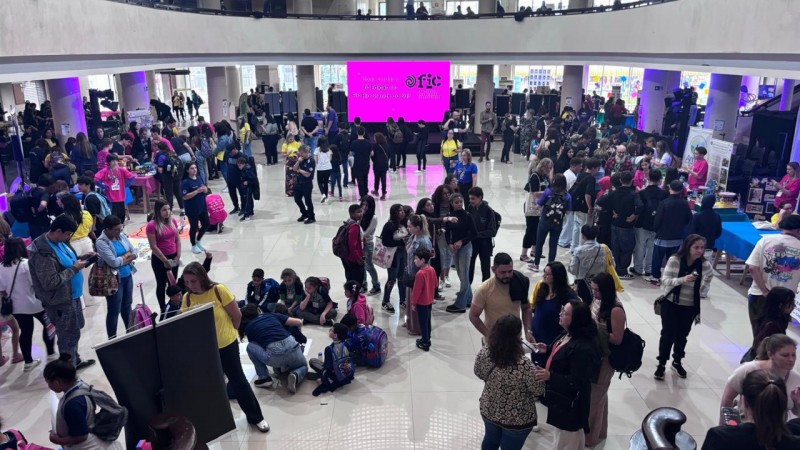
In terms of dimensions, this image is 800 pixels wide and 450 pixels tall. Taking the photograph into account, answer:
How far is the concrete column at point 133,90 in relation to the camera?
16.7 m

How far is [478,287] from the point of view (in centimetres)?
696

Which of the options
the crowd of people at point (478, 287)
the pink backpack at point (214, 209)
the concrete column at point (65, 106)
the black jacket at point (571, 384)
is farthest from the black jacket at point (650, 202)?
the concrete column at point (65, 106)

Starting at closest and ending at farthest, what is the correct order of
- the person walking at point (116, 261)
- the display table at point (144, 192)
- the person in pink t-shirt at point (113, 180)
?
the person walking at point (116, 261), the person in pink t-shirt at point (113, 180), the display table at point (144, 192)

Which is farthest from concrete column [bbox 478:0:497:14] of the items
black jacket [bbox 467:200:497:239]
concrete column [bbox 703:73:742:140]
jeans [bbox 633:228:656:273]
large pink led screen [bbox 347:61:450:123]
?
black jacket [bbox 467:200:497:239]

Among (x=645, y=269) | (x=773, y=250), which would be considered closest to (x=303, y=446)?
(x=773, y=250)

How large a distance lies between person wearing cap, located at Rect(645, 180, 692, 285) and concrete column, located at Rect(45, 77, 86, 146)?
45.7 feet

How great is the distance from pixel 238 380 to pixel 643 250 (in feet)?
21.5

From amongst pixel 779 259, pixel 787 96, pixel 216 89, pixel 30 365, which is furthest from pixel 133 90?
pixel 787 96

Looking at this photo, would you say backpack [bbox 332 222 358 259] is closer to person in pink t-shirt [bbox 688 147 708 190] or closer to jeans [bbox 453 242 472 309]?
jeans [bbox 453 242 472 309]

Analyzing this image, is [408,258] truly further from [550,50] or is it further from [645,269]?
[550,50]

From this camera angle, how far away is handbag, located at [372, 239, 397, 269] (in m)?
7.60

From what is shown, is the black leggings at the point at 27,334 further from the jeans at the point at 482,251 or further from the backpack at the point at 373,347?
the jeans at the point at 482,251

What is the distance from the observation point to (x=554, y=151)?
43.3 feet

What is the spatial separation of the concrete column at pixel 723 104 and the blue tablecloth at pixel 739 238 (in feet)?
22.5
